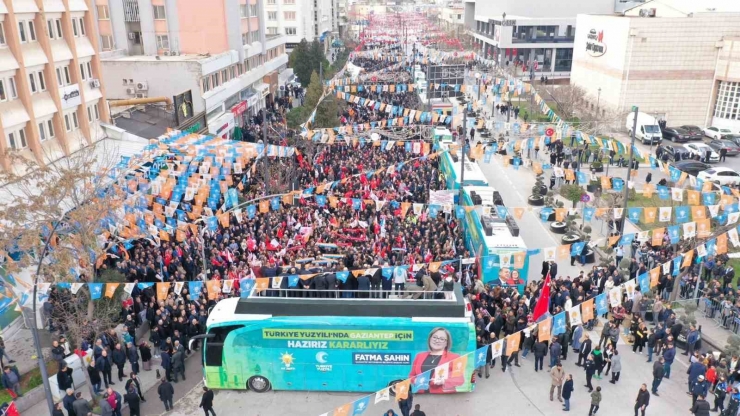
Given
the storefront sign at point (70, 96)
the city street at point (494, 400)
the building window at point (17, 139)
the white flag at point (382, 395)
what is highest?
the storefront sign at point (70, 96)

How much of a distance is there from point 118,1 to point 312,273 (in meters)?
32.4

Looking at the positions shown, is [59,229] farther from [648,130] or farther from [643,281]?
[648,130]

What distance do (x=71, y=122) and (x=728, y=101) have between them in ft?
152

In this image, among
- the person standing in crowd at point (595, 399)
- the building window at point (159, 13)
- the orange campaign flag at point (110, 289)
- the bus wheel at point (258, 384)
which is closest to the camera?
the person standing in crowd at point (595, 399)

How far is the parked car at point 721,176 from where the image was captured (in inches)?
1246

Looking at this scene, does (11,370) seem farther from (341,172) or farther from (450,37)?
(450,37)

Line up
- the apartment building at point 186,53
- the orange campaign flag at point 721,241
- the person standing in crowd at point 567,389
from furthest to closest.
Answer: the apartment building at point 186,53, the orange campaign flag at point 721,241, the person standing in crowd at point 567,389

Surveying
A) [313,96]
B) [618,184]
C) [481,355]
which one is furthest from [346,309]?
[313,96]

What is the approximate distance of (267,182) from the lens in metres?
26.7

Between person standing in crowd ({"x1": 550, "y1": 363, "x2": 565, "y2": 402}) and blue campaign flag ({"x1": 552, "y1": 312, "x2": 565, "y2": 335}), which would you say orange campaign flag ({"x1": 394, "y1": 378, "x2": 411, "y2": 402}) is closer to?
person standing in crowd ({"x1": 550, "y1": 363, "x2": 565, "y2": 402})

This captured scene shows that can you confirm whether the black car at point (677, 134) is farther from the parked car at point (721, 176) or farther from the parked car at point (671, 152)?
the parked car at point (721, 176)

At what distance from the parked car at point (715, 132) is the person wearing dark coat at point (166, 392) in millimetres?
42679

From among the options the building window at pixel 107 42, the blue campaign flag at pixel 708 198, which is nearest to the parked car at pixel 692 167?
the blue campaign flag at pixel 708 198

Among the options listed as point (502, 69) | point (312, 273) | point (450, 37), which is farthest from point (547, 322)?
point (450, 37)
